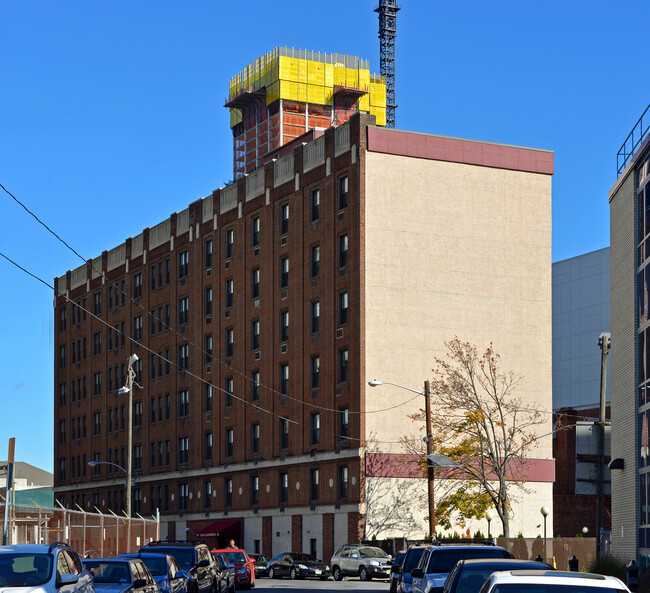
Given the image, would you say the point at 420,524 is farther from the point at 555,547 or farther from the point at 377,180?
the point at 377,180

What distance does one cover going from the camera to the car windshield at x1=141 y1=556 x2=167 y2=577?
25105 millimetres

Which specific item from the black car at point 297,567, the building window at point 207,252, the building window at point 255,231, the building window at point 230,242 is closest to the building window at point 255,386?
the building window at point 255,231

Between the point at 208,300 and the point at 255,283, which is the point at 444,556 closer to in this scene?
the point at 255,283

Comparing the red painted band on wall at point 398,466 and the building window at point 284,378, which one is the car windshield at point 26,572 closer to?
the red painted band on wall at point 398,466

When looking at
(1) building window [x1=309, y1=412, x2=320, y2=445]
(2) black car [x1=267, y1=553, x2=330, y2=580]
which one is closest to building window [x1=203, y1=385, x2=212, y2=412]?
(1) building window [x1=309, y1=412, x2=320, y2=445]

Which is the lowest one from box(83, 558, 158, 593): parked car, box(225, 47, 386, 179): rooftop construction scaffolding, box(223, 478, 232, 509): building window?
box(223, 478, 232, 509): building window

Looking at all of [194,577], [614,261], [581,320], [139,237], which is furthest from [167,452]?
[194,577]

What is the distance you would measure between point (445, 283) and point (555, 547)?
1941 centimetres

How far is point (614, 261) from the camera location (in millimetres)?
42250

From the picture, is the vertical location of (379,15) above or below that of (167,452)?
above

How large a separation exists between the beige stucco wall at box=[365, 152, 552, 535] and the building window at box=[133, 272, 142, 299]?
30.5 meters

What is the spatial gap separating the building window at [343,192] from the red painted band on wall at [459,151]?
2564 mm

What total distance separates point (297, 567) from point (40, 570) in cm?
4171

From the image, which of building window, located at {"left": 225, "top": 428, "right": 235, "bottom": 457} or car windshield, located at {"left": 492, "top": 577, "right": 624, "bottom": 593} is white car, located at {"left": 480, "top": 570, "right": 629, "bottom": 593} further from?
building window, located at {"left": 225, "top": 428, "right": 235, "bottom": 457}
